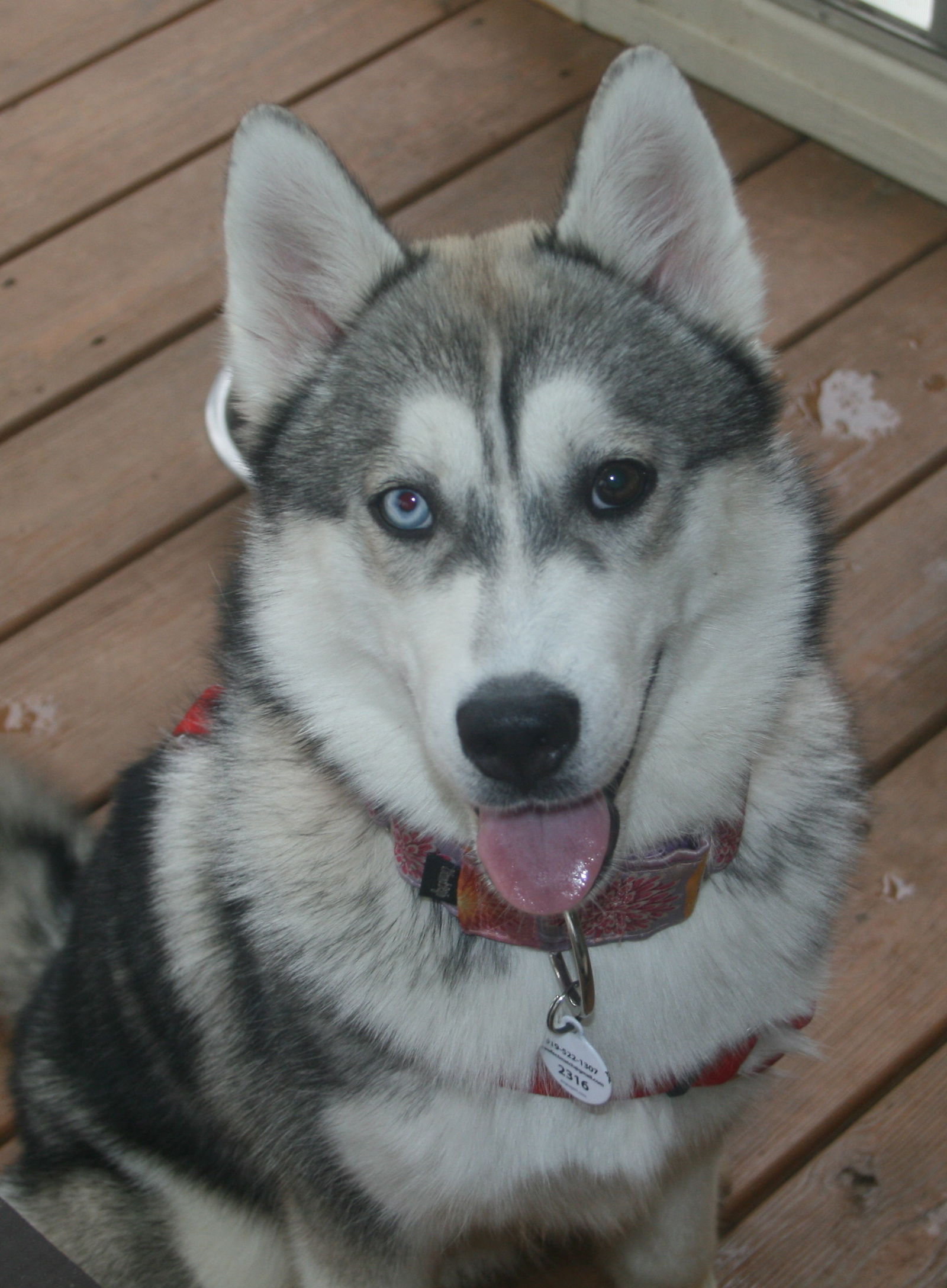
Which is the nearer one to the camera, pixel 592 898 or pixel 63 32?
pixel 592 898

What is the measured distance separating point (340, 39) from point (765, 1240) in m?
2.99

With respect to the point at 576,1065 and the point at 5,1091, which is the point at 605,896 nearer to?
the point at 576,1065

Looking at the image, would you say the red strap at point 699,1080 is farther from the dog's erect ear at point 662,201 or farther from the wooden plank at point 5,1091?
the wooden plank at point 5,1091

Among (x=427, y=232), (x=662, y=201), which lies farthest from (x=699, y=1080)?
(x=427, y=232)

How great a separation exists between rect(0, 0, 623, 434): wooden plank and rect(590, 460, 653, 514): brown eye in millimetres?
1818

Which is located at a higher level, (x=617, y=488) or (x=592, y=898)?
(x=617, y=488)

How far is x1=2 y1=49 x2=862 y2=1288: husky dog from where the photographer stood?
134 cm

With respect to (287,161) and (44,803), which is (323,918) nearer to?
(44,803)

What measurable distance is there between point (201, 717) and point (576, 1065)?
0.71 meters

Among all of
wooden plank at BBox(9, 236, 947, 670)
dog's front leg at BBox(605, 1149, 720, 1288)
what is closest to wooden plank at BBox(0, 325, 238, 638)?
wooden plank at BBox(9, 236, 947, 670)

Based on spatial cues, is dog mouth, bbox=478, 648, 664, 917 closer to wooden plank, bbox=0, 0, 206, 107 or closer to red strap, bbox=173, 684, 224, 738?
red strap, bbox=173, 684, 224, 738

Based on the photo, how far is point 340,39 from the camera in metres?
3.35

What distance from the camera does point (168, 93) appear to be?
3.27 meters

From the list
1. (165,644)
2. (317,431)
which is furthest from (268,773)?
(165,644)
